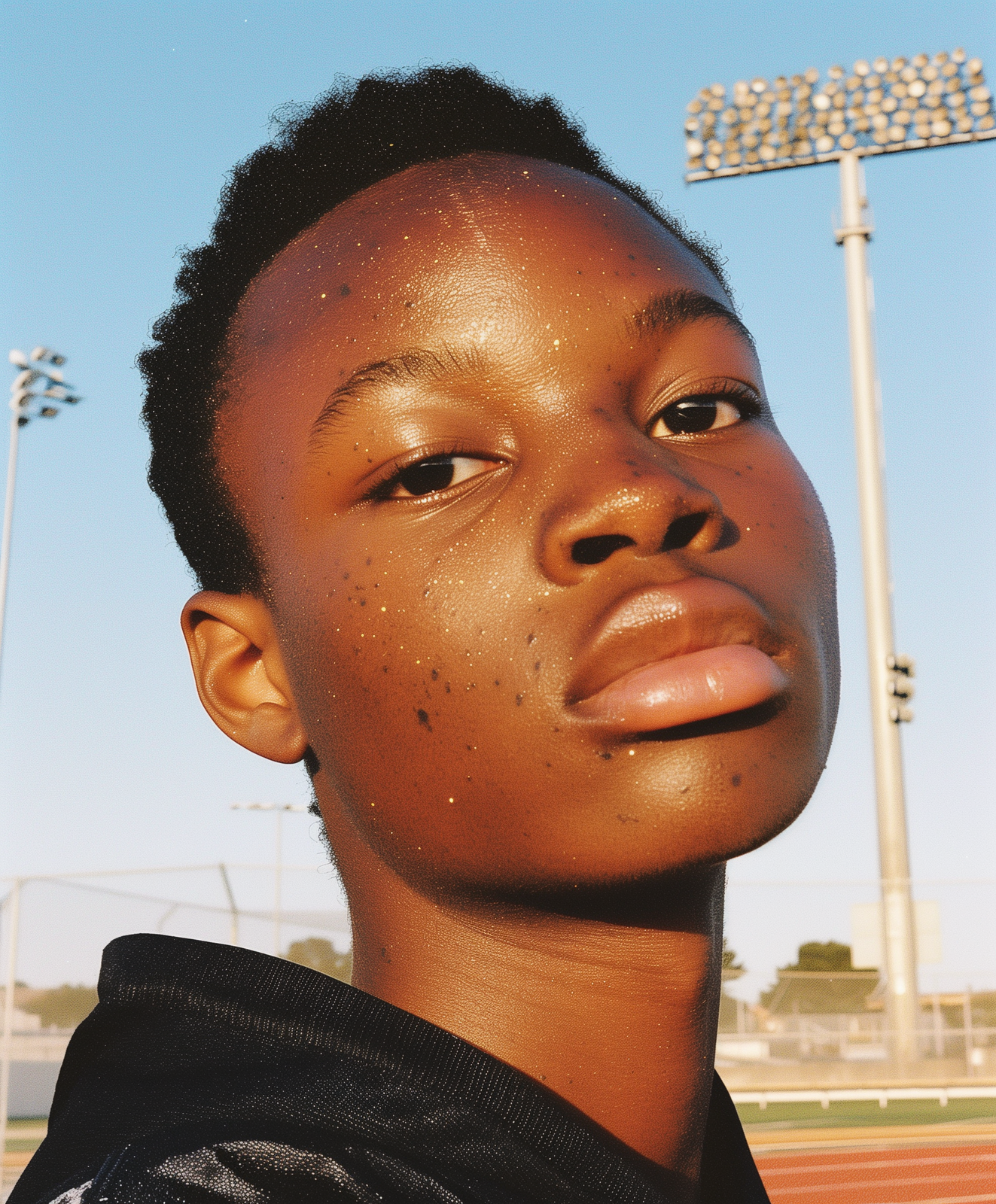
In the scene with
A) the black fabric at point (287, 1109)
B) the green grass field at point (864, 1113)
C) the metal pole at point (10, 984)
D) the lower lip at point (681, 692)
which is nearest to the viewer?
the black fabric at point (287, 1109)

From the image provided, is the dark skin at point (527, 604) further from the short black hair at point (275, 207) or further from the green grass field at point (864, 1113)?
the green grass field at point (864, 1113)

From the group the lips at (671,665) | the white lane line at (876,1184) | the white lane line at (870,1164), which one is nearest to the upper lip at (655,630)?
the lips at (671,665)

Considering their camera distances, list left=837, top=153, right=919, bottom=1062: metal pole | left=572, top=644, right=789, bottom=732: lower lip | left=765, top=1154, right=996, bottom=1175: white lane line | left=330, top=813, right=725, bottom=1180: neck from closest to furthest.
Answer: left=572, top=644, right=789, bottom=732: lower lip → left=330, top=813, right=725, bottom=1180: neck → left=765, top=1154, right=996, bottom=1175: white lane line → left=837, top=153, right=919, bottom=1062: metal pole

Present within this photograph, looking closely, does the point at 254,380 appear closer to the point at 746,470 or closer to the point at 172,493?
the point at 172,493

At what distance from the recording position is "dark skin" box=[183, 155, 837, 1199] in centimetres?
106

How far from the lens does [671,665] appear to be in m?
1.02

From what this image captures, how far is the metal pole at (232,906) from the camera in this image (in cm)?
955

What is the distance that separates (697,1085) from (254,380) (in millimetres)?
869

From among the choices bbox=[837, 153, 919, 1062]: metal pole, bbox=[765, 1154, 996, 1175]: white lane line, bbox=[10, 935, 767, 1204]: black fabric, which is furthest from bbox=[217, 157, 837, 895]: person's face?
bbox=[837, 153, 919, 1062]: metal pole

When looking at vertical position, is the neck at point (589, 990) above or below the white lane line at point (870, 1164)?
above

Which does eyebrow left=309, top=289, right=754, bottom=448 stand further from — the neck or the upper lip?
the neck

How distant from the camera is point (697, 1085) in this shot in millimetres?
1266

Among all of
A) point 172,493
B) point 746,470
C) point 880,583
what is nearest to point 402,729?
point 746,470

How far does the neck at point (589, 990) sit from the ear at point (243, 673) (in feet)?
0.79
